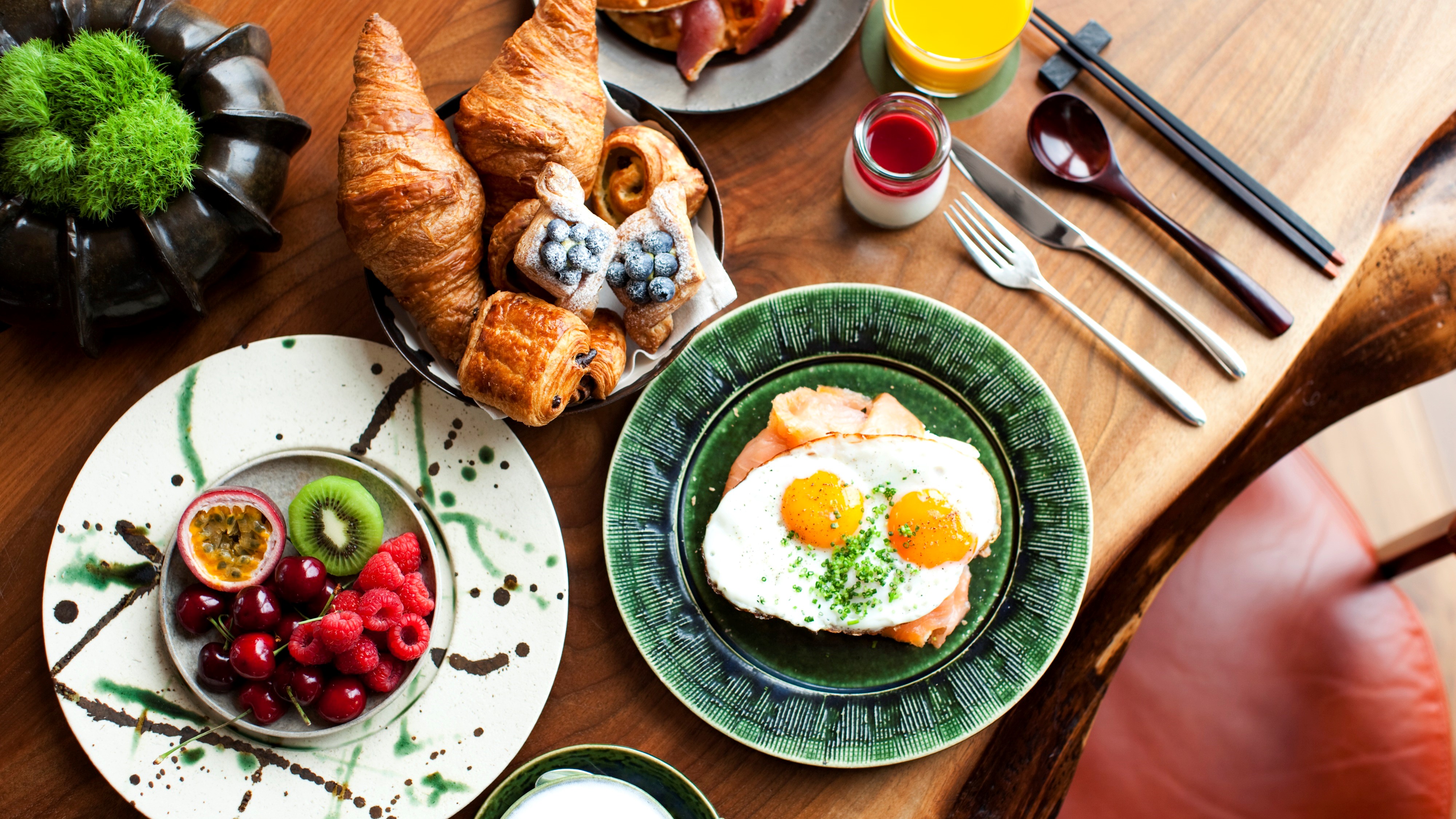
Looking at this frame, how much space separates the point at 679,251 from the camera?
1.71 meters

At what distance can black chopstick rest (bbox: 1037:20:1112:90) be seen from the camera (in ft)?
6.70

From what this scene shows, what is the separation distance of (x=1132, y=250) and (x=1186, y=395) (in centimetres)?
37

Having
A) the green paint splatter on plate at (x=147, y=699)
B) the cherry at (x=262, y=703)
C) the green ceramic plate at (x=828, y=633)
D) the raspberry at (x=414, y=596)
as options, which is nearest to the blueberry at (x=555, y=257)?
the green ceramic plate at (x=828, y=633)

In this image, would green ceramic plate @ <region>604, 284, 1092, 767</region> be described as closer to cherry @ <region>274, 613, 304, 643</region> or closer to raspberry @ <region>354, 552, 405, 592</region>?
raspberry @ <region>354, 552, 405, 592</region>

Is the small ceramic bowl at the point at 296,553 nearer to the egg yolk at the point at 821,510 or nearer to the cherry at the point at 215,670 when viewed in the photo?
the cherry at the point at 215,670

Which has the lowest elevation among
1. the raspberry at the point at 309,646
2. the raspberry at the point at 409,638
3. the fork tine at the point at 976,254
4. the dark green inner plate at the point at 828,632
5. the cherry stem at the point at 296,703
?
the cherry stem at the point at 296,703

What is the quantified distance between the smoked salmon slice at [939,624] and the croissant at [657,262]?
845 millimetres

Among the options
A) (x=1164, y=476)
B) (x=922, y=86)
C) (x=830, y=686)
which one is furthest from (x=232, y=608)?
(x=1164, y=476)

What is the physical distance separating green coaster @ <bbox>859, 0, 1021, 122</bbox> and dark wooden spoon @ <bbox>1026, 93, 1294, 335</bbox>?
112 mm

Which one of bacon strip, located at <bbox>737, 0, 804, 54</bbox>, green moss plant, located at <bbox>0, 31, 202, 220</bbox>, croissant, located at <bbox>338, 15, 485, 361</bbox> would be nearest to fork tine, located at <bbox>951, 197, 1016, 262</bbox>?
bacon strip, located at <bbox>737, 0, 804, 54</bbox>

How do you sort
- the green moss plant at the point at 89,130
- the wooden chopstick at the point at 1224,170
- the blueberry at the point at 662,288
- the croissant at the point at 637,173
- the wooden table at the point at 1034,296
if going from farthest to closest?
1. the wooden chopstick at the point at 1224,170
2. the wooden table at the point at 1034,296
3. the croissant at the point at 637,173
4. the blueberry at the point at 662,288
5. the green moss plant at the point at 89,130

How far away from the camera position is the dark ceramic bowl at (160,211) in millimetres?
1625

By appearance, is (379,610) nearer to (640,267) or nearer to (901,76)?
(640,267)

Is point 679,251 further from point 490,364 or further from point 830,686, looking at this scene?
point 830,686
